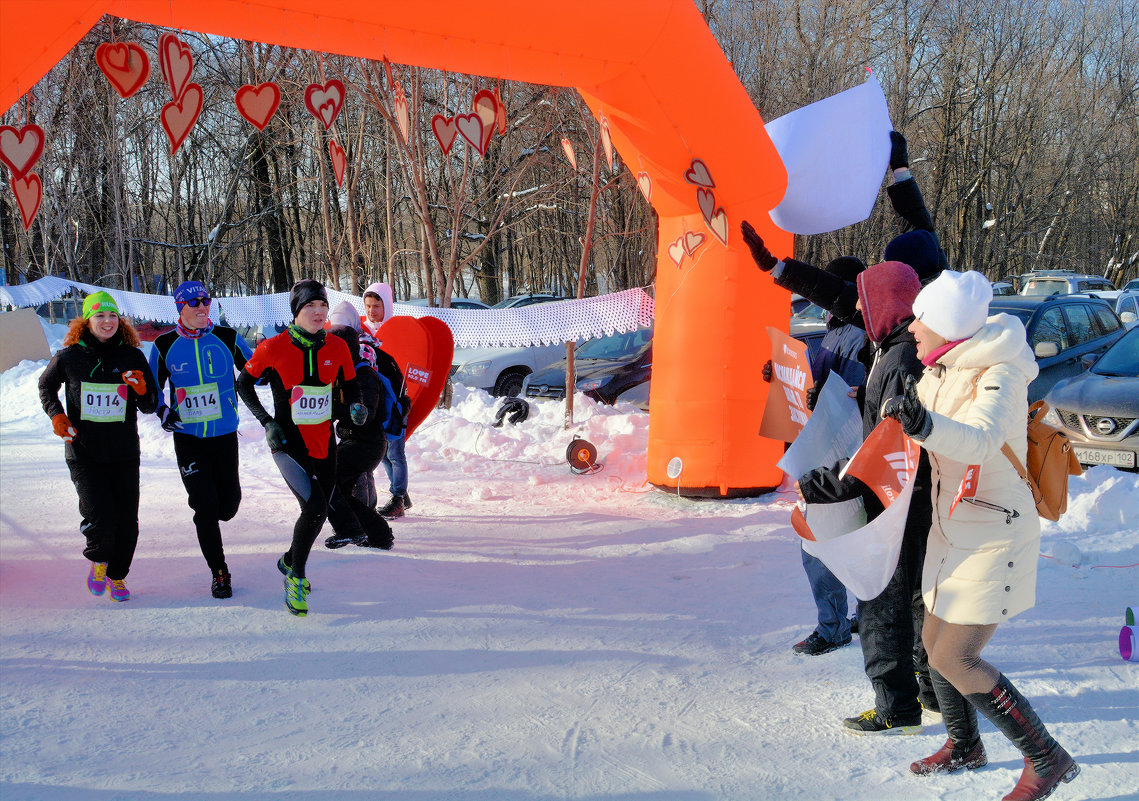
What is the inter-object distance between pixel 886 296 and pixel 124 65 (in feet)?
15.4

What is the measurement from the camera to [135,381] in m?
4.93

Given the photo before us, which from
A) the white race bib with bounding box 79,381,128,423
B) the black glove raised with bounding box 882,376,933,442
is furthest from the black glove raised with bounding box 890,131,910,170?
the white race bib with bounding box 79,381,128,423

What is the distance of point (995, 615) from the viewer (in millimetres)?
2756

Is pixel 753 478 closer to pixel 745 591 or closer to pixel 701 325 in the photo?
pixel 701 325

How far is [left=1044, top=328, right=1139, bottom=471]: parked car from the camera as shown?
25.3ft

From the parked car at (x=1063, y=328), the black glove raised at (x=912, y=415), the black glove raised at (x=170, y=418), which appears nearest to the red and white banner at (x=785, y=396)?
the black glove raised at (x=912, y=415)

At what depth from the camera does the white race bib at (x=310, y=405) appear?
4.81m

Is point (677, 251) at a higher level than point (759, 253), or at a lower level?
higher

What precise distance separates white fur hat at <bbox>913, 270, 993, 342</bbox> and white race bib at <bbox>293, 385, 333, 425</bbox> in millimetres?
3259

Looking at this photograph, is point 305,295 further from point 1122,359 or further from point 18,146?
point 1122,359

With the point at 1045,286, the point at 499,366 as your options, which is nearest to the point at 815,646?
the point at 499,366

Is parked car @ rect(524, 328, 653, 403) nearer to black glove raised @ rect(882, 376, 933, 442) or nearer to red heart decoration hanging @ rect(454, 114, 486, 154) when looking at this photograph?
red heart decoration hanging @ rect(454, 114, 486, 154)

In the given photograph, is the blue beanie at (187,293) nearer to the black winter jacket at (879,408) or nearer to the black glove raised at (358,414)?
the black glove raised at (358,414)

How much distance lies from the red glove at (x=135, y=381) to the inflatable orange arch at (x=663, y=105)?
1.55 metres
